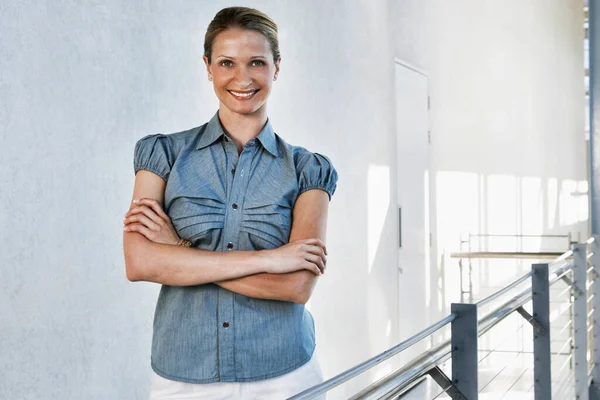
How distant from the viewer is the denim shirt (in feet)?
4.09

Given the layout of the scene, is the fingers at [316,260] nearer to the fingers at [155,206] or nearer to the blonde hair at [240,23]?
the fingers at [155,206]

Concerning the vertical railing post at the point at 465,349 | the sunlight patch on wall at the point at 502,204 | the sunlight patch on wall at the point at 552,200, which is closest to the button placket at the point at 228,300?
the vertical railing post at the point at 465,349

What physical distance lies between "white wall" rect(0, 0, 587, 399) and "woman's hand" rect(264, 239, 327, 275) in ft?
2.45

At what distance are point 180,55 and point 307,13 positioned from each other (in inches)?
42.0

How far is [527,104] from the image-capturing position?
299 inches

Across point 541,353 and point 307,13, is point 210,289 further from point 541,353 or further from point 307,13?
point 307,13

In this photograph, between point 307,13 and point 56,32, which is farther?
point 307,13

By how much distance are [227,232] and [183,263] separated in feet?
0.32

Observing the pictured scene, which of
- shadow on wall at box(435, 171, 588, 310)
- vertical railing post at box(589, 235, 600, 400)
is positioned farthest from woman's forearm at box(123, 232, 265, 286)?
shadow on wall at box(435, 171, 588, 310)

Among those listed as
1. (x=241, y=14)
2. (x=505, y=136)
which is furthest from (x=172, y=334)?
(x=505, y=136)

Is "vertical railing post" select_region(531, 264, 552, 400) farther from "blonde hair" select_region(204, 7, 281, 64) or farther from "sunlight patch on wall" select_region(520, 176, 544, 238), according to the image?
"sunlight patch on wall" select_region(520, 176, 544, 238)

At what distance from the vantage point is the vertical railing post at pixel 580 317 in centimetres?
318

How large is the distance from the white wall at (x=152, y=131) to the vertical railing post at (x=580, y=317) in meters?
1.01

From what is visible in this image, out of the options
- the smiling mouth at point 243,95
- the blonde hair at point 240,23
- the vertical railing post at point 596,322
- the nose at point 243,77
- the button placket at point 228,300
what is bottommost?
the vertical railing post at point 596,322
